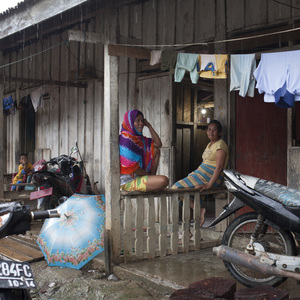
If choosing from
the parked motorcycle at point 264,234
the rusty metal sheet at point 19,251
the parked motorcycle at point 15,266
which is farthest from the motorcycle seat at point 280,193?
the rusty metal sheet at point 19,251

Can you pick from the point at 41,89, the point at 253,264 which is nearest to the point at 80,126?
the point at 41,89

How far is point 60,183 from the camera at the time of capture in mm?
7582

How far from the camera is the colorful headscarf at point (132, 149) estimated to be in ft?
16.5

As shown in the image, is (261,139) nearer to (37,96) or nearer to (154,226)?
(154,226)

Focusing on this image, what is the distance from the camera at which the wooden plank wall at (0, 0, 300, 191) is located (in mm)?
6086

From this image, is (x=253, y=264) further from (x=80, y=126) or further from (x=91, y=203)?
(x=80, y=126)

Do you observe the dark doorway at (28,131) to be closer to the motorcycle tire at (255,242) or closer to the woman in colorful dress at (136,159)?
the woman in colorful dress at (136,159)

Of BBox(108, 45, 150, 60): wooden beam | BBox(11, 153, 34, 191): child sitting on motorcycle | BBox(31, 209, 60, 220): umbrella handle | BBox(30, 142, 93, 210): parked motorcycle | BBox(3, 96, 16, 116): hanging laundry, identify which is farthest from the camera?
BBox(3, 96, 16, 116): hanging laundry

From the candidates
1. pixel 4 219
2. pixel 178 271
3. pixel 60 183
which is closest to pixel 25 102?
pixel 60 183

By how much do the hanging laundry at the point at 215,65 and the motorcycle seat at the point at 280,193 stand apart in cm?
156

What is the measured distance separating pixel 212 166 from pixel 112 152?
1639 mm

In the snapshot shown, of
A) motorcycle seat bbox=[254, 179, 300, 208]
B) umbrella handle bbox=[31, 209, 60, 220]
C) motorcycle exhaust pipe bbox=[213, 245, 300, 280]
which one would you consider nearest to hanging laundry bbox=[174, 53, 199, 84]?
motorcycle seat bbox=[254, 179, 300, 208]

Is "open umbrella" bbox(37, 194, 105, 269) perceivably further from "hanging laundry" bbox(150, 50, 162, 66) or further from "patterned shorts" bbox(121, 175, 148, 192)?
"hanging laundry" bbox(150, 50, 162, 66)

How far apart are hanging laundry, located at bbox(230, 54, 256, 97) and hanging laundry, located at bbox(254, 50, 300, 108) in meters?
0.14
